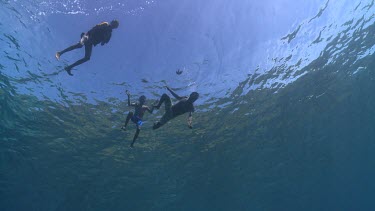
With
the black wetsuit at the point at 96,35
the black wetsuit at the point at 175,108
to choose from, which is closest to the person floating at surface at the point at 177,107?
the black wetsuit at the point at 175,108

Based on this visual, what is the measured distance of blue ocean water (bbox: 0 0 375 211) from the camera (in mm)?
13008

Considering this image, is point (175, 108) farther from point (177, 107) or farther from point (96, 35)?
point (96, 35)

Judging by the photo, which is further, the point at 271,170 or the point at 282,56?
the point at 271,170

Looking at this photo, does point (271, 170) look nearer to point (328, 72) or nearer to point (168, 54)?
point (328, 72)

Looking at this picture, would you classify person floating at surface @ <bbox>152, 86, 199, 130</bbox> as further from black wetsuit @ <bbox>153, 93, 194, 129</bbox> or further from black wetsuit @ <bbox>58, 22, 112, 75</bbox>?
black wetsuit @ <bbox>58, 22, 112, 75</bbox>

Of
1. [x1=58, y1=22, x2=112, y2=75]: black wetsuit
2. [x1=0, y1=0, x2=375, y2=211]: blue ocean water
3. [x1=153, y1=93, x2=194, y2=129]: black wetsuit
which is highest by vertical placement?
[x1=0, y1=0, x2=375, y2=211]: blue ocean water

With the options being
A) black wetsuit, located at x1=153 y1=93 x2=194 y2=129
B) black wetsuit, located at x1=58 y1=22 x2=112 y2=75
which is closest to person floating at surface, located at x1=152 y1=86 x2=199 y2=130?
black wetsuit, located at x1=153 y1=93 x2=194 y2=129

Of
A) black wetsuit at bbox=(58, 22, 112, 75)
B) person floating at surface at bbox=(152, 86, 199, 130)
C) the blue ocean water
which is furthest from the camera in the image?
the blue ocean water

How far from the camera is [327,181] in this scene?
43219mm

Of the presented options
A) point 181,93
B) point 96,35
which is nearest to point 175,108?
point 96,35

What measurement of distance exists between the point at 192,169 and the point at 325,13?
19300mm

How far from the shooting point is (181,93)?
54.2 feet

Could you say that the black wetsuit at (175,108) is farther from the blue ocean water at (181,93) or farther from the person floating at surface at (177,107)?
the blue ocean water at (181,93)

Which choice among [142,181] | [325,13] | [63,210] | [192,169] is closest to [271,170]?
[192,169]
